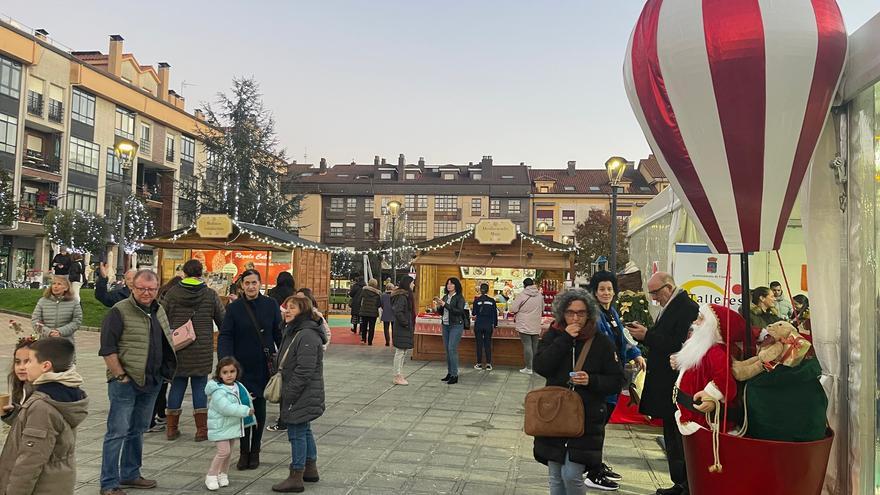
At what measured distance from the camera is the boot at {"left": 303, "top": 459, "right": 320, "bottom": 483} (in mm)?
4770

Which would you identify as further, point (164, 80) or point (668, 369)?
point (164, 80)

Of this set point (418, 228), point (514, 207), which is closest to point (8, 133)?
point (418, 228)

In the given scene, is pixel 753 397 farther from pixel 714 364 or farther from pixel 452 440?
pixel 452 440

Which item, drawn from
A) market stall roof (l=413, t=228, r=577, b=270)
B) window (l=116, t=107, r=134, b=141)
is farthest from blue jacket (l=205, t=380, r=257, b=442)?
window (l=116, t=107, r=134, b=141)

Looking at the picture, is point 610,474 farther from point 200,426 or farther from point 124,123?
point 124,123

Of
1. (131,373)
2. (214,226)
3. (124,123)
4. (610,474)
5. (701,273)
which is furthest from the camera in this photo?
(124,123)

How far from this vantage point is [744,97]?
319 cm

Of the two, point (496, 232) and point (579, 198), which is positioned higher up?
point (579, 198)

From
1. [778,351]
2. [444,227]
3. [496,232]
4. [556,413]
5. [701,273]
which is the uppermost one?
[444,227]

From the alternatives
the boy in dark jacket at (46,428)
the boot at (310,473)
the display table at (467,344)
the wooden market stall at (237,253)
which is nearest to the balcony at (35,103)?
the wooden market stall at (237,253)

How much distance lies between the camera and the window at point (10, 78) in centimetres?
3297

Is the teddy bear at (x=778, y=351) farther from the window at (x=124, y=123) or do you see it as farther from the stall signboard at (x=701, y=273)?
the window at (x=124, y=123)

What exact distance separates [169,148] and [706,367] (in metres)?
51.4

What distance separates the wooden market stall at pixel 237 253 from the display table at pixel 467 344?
4058 millimetres
